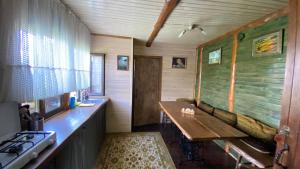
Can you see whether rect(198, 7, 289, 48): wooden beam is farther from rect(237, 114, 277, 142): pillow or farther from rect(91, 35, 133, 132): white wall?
rect(91, 35, 133, 132): white wall

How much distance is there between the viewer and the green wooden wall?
2.18 metres

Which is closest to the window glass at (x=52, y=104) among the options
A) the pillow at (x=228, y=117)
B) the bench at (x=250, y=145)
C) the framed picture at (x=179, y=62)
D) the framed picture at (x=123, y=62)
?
the framed picture at (x=123, y=62)

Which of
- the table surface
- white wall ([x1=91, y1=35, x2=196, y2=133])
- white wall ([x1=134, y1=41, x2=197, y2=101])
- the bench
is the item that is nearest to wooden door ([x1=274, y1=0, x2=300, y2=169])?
the table surface

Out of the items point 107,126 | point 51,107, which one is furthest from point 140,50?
point 51,107

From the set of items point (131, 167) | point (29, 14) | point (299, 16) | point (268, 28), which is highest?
point (268, 28)

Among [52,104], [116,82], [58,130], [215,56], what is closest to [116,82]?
[116,82]

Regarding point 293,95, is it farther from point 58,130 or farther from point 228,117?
point 228,117

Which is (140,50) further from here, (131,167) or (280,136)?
(280,136)

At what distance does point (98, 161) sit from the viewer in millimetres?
2697

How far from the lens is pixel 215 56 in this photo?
3.80 meters

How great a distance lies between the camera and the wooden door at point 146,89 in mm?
4676

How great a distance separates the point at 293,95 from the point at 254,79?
73.4 inches

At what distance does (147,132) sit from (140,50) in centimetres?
231

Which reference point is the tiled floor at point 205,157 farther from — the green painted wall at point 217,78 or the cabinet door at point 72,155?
the cabinet door at point 72,155
